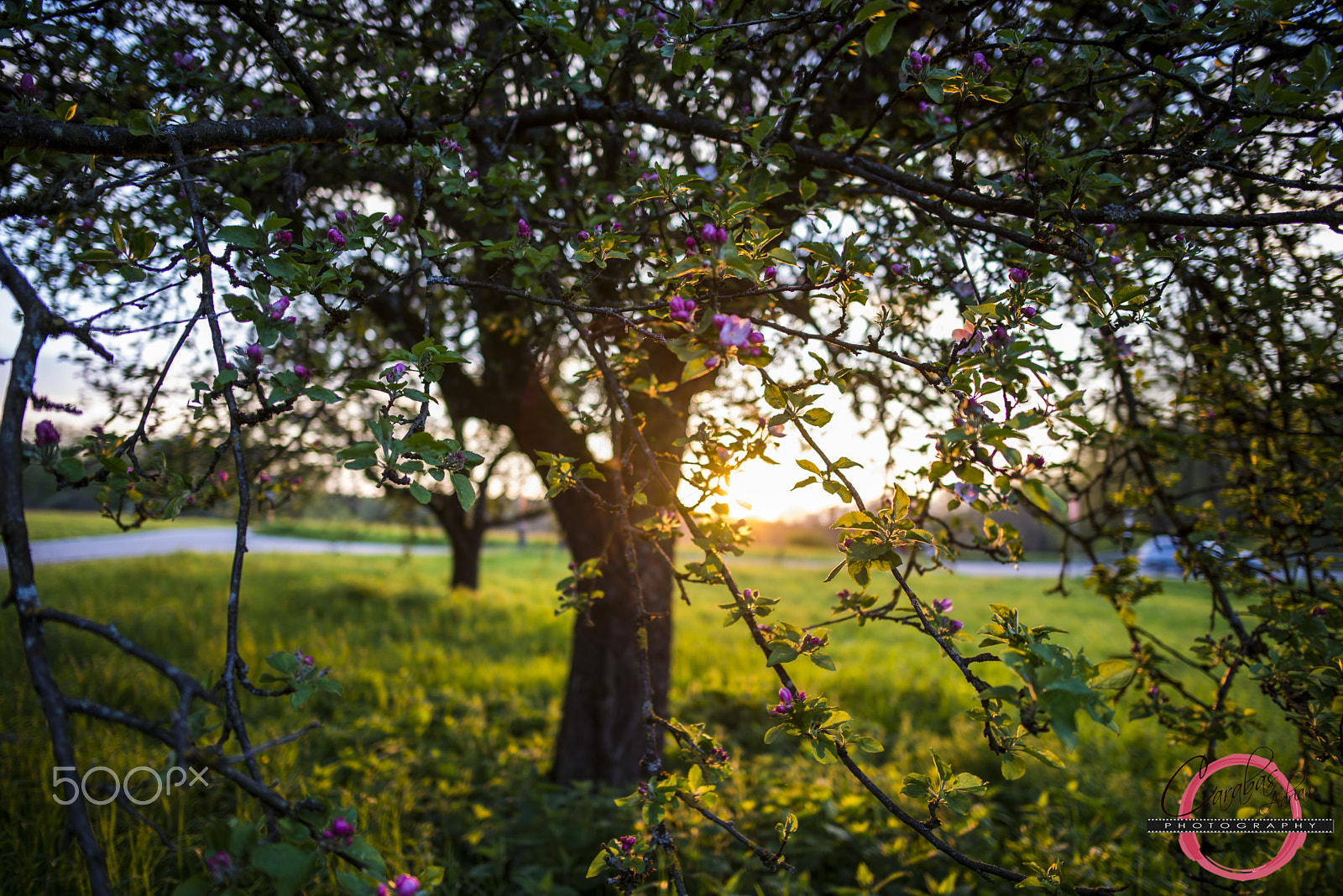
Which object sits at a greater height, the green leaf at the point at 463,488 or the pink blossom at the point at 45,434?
the pink blossom at the point at 45,434

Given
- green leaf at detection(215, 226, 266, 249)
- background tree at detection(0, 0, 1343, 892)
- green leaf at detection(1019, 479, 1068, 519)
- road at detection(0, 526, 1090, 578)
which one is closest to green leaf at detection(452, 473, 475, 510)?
background tree at detection(0, 0, 1343, 892)

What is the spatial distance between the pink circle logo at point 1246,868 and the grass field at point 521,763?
0.61 meters

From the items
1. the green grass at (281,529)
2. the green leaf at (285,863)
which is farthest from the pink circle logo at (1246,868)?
the green grass at (281,529)

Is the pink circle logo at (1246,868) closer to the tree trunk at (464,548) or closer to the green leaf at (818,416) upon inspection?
the green leaf at (818,416)

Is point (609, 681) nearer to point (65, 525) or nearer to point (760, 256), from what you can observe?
point (760, 256)

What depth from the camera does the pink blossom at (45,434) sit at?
4.25 ft

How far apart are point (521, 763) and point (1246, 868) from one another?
4.07 metres

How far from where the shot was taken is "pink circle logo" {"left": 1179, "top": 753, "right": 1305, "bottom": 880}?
2229 millimetres

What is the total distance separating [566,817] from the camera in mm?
3658

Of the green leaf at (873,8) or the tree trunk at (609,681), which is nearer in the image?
the green leaf at (873,8)

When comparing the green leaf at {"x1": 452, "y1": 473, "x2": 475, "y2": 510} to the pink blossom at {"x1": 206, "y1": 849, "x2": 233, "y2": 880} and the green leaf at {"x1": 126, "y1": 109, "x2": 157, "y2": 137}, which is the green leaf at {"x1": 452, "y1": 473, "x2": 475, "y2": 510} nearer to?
the pink blossom at {"x1": 206, "y1": 849, "x2": 233, "y2": 880}

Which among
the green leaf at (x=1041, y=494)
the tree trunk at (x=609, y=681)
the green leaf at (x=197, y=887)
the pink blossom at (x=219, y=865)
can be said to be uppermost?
the green leaf at (x=1041, y=494)

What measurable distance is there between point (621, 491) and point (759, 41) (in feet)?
5.34

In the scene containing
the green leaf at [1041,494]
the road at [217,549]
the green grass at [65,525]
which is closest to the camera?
the green leaf at [1041,494]
